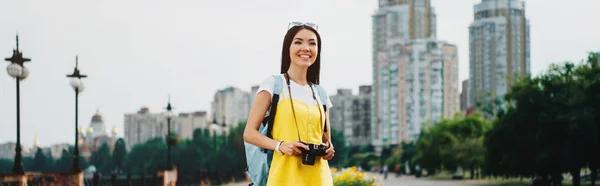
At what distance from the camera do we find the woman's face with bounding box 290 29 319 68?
13.8 ft

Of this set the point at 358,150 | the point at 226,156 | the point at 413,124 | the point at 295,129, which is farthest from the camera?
the point at 358,150

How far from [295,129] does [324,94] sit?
0.33m

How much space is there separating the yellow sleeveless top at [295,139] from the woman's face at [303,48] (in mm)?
173

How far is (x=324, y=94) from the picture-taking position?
434 cm

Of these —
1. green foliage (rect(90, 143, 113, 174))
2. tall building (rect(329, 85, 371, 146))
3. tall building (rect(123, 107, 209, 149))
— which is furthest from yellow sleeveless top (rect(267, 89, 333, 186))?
tall building (rect(329, 85, 371, 146))

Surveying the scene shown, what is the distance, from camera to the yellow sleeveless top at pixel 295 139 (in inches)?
158

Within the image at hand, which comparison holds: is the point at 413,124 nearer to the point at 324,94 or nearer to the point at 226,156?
the point at 226,156

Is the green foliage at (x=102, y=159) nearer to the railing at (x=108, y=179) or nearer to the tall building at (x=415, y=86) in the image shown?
the tall building at (x=415, y=86)

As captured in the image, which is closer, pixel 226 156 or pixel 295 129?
pixel 295 129

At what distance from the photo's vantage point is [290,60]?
14.2 feet

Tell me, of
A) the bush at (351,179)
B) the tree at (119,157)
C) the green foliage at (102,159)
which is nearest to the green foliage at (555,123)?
the bush at (351,179)

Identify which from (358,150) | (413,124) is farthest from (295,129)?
(358,150)

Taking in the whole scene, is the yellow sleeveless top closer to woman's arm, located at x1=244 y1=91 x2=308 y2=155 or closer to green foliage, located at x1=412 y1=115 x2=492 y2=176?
woman's arm, located at x1=244 y1=91 x2=308 y2=155

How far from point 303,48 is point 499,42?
13106 centimetres
